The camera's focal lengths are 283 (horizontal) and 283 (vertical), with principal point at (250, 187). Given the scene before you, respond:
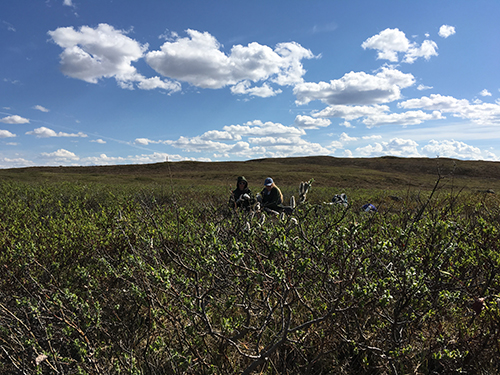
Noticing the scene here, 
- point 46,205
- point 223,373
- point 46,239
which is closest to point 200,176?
point 46,205

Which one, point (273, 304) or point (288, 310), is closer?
point (288, 310)

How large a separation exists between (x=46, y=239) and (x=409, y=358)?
4.67 meters

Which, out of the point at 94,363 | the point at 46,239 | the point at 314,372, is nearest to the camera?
the point at 94,363

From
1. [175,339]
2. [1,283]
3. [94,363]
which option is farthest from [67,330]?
[1,283]

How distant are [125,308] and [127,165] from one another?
5618 cm

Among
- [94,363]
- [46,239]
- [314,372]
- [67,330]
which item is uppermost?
[46,239]

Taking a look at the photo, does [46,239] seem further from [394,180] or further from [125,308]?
[394,180]

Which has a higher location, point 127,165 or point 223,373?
point 127,165

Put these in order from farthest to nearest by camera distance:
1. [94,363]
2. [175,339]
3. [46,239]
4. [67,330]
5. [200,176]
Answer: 1. [200,176]
2. [46,239]
3. [175,339]
4. [67,330]
5. [94,363]

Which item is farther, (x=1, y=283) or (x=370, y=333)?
(x=1, y=283)

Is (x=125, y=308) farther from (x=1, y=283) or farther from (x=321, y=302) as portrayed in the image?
(x=321, y=302)

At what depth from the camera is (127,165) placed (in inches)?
2146

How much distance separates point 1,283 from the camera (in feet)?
10.6

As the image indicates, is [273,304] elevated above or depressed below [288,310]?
below
